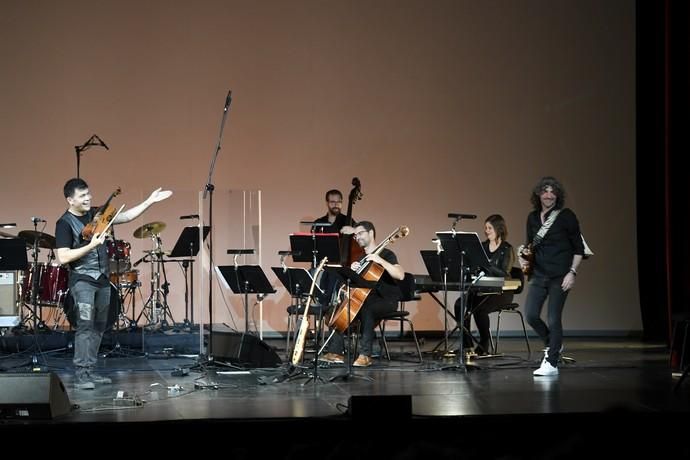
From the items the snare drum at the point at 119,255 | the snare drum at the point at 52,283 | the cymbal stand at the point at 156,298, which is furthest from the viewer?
the cymbal stand at the point at 156,298

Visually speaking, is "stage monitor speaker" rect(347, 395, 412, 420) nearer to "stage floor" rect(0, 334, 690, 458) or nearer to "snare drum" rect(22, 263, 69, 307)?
"stage floor" rect(0, 334, 690, 458)

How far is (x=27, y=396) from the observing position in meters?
4.84

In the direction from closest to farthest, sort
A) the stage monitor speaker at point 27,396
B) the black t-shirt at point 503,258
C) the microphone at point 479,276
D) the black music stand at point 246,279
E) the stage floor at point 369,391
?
the stage floor at point 369,391 < the stage monitor speaker at point 27,396 < the black music stand at point 246,279 < the microphone at point 479,276 < the black t-shirt at point 503,258

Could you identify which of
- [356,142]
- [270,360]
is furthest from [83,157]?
[270,360]

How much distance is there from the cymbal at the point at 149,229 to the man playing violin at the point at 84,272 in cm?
210

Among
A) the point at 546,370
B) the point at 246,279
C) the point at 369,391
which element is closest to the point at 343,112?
the point at 246,279

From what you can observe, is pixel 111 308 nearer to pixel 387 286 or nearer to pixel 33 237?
pixel 33 237

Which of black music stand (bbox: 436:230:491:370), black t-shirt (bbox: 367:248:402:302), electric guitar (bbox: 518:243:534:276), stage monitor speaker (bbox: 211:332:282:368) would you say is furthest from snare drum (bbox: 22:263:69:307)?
electric guitar (bbox: 518:243:534:276)

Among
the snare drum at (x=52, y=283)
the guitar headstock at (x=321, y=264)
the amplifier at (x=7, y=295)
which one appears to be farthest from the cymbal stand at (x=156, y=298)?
the guitar headstock at (x=321, y=264)

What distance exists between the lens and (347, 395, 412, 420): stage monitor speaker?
3.63m

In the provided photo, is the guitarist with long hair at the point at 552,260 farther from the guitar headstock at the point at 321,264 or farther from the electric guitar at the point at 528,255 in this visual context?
the guitar headstock at the point at 321,264

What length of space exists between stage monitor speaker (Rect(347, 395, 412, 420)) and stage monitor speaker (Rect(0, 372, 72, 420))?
197cm

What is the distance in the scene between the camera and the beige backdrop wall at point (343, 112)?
33.5 ft

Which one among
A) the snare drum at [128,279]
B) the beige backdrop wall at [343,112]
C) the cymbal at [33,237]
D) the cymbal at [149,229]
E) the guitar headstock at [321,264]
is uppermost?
the beige backdrop wall at [343,112]
